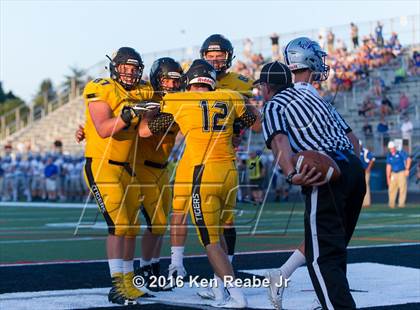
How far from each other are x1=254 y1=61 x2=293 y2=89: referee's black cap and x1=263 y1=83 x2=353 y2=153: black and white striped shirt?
417 mm

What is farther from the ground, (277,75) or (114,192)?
(277,75)

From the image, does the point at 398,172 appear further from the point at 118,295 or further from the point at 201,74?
the point at 118,295

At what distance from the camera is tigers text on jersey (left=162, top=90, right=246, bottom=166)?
6.42 meters

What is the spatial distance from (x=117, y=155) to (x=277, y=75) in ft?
5.88

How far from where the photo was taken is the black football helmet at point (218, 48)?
24.3ft

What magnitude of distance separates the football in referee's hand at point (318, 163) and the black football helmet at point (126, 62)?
2379mm

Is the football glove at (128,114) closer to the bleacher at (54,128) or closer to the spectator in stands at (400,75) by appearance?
the spectator in stands at (400,75)

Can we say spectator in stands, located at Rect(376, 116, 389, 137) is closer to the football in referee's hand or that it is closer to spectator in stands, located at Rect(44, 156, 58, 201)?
spectator in stands, located at Rect(44, 156, 58, 201)

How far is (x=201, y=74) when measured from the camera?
21.5ft

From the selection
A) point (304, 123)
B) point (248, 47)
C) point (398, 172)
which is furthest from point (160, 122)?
point (248, 47)

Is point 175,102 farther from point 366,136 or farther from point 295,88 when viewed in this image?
point 366,136

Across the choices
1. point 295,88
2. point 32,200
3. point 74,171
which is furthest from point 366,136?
point 295,88

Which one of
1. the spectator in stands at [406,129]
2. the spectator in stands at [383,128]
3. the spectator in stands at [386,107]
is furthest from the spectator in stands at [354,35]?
the spectator in stands at [406,129]

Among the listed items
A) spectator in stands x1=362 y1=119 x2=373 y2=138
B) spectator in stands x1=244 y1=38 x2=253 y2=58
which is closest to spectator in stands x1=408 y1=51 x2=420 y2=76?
spectator in stands x1=362 y1=119 x2=373 y2=138
